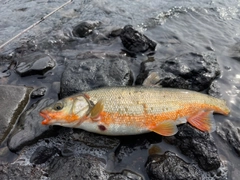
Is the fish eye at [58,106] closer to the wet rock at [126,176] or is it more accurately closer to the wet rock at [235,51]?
the wet rock at [126,176]

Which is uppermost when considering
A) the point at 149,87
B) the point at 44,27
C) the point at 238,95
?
the point at 149,87

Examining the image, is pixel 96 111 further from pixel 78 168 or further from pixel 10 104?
pixel 10 104

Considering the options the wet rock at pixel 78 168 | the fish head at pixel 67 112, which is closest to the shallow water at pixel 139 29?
the wet rock at pixel 78 168

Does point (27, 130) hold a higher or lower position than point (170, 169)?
lower

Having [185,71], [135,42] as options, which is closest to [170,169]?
[185,71]

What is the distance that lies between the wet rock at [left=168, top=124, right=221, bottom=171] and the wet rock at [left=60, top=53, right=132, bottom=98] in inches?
76.9

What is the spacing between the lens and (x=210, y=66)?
655cm

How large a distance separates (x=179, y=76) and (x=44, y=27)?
5.93 metres

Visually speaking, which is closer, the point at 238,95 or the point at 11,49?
the point at 238,95

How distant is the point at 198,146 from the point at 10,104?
4.19 m

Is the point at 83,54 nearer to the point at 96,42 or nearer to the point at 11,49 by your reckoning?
the point at 96,42

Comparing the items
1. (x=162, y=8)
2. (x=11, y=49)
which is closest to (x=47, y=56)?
(x=11, y=49)

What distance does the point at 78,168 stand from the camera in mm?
4230

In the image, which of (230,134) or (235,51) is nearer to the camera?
(230,134)
